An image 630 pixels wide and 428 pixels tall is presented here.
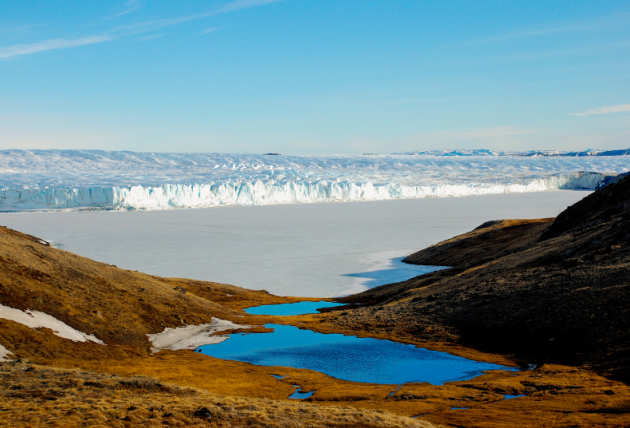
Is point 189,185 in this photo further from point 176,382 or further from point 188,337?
point 176,382

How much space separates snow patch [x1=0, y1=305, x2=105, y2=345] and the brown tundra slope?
48.2ft

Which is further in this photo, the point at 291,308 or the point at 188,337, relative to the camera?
the point at 291,308

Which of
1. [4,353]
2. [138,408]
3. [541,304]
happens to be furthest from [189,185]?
[138,408]

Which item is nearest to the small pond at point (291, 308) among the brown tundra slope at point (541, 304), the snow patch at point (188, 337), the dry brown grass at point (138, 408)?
the brown tundra slope at point (541, 304)

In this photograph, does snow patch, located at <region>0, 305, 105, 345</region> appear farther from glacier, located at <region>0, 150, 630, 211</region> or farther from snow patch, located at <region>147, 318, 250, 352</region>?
glacier, located at <region>0, 150, 630, 211</region>

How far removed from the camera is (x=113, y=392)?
58.1 feet

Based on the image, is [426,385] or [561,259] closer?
[426,385]

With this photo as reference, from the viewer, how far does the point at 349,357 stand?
27125mm

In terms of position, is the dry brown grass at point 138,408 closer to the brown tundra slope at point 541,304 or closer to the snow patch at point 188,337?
the snow patch at point 188,337

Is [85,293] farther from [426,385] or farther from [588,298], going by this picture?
[588,298]

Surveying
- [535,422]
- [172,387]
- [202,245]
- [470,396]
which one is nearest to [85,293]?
[172,387]

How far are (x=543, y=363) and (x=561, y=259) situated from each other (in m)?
12.9

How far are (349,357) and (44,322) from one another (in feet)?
43.8

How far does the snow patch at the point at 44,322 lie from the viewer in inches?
967
